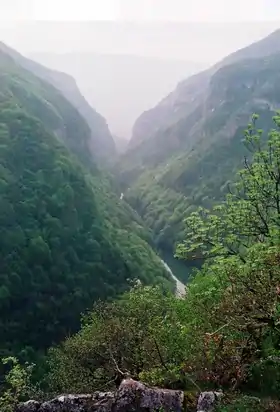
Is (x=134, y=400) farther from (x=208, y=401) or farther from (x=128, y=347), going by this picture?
(x=128, y=347)

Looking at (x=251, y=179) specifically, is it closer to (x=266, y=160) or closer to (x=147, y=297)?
(x=266, y=160)

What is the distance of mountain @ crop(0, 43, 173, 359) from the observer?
3647 inches

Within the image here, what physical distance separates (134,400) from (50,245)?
297ft

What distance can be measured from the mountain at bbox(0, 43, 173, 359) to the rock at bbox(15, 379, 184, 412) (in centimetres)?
5519

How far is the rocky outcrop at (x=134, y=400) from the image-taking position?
17311 millimetres

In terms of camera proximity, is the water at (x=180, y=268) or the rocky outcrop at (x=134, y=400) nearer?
the rocky outcrop at (x=134, y=400)

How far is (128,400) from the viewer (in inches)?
749

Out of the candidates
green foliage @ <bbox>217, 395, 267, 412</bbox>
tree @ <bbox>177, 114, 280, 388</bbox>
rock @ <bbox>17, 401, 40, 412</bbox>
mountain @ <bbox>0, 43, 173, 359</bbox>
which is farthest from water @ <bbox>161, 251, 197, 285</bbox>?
green foliage @ <bbox>217, 395, 267, 412</bbox>

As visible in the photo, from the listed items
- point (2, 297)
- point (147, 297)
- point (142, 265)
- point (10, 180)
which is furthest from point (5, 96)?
point (147, 297)

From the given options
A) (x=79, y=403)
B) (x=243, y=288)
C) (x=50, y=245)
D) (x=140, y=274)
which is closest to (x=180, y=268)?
(x=140, y=274)

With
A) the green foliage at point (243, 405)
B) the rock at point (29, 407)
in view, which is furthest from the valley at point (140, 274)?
the rock at point (29, 407)

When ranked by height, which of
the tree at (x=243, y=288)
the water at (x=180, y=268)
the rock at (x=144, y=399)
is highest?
the tree at (x=243, y=288)

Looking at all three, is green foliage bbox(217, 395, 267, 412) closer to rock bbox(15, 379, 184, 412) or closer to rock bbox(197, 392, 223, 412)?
rock bbox(197, 392, 223, 412)

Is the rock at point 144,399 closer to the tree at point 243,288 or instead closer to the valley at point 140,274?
the valley at point 140,274
